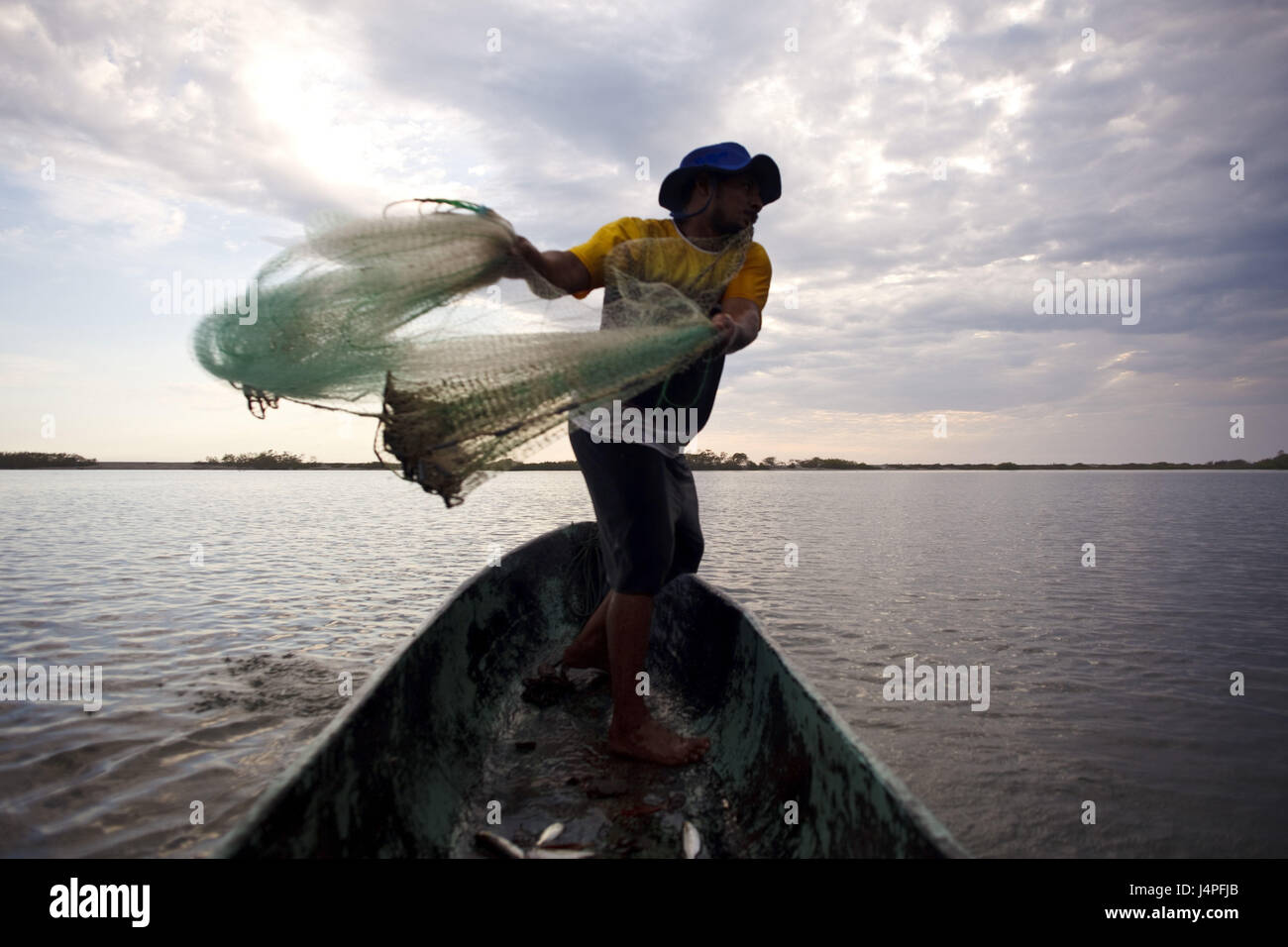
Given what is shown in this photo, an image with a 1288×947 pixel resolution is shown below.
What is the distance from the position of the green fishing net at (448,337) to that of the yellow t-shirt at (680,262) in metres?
0.06

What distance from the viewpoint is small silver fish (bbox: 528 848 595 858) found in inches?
95.2

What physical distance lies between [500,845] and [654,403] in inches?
71.5

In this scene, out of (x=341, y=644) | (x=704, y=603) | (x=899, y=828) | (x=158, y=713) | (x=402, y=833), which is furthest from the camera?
(x=341, y=644)

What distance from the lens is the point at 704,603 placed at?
4230 millimetres

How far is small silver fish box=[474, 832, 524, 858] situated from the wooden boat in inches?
1.6

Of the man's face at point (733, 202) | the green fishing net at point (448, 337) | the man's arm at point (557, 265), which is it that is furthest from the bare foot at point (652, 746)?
the man's face at point (733, 202)

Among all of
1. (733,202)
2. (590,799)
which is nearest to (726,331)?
(733,202)

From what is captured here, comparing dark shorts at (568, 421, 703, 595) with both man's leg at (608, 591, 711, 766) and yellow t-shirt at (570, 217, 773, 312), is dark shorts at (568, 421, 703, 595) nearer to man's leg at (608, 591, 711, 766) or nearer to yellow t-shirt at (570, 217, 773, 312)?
man's leg at (608, 591, 711, 766)

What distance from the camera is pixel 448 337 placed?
9.00 ft

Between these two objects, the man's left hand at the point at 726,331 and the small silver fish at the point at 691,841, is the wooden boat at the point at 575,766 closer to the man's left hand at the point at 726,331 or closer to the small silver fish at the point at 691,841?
the small silver fish at the point at 691,841
